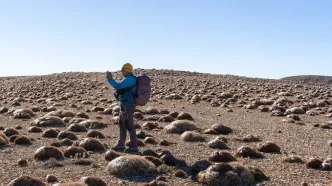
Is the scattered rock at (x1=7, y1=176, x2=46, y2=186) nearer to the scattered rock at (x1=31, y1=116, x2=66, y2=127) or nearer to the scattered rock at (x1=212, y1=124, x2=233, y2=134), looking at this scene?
the scattered rock at (x1=212, y1=124, x2=233, y2=134)

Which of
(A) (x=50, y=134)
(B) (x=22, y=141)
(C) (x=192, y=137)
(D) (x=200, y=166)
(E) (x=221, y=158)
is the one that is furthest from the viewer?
(A) (x=50, y=134)

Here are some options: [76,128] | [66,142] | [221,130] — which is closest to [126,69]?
[66,142]

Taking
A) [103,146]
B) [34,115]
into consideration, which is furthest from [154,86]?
[103,146]

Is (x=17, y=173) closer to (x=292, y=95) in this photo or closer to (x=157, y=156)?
(x=157, y=156)

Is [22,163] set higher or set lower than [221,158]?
lower

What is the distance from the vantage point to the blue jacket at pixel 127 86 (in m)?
12.1

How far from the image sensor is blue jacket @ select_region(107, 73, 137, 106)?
1212cm

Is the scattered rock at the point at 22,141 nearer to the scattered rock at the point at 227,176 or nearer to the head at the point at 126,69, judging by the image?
A: the head at the point at 126,69

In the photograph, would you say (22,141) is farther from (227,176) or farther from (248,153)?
(227,176)

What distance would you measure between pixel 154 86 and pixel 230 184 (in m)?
40.6

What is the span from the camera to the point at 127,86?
12.2 meters

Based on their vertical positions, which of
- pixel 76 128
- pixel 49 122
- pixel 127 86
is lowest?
pixel 49 122

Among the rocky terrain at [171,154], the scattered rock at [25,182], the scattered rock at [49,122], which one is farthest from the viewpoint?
the scattered rock at [49,122]

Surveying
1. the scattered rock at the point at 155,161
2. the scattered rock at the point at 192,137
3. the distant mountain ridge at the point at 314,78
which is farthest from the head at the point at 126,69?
the distant mountain ridge at the point at 314,78
